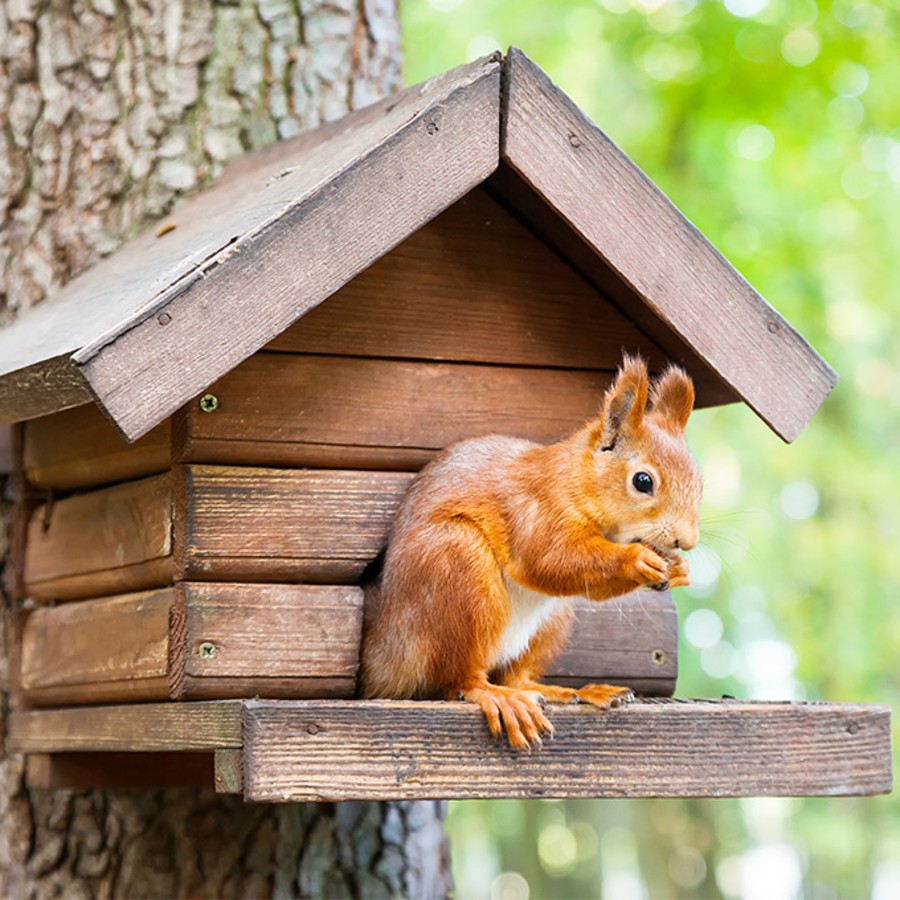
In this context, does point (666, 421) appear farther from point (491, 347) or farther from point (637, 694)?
point (637, 694)

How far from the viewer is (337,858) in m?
3.71

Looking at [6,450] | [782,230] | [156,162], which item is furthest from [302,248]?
[782,230]

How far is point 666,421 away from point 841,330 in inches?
265

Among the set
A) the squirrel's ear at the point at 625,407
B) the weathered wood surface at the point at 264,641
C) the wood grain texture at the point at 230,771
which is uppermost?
the squirrel's ear at the point at 625,407

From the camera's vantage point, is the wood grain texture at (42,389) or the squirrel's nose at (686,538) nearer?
the wood grain texture at (42,389)

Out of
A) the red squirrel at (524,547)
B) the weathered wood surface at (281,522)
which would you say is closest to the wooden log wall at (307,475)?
the weathered wood surface at (281,522)

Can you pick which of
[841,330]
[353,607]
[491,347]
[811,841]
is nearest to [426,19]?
[841,330]

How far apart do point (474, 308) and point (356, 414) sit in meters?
0.36

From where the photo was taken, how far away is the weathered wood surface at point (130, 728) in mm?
2459

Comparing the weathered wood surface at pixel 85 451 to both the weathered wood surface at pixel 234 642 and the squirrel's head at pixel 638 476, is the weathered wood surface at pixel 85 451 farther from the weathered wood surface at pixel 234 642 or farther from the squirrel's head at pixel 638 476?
the squirrel's head at pixel 638 476

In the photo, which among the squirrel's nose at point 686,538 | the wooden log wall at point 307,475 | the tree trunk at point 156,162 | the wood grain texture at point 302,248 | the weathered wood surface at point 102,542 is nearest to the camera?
the wood grain texture at point 302,248

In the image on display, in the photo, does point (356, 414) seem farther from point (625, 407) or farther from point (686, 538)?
point (686, 538)

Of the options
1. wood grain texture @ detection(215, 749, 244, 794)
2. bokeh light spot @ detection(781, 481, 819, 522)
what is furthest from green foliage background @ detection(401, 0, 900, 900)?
wood grain texture @ detection(215, 749, 244, 794)

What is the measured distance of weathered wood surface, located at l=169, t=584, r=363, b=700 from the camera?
2598 millimetres
